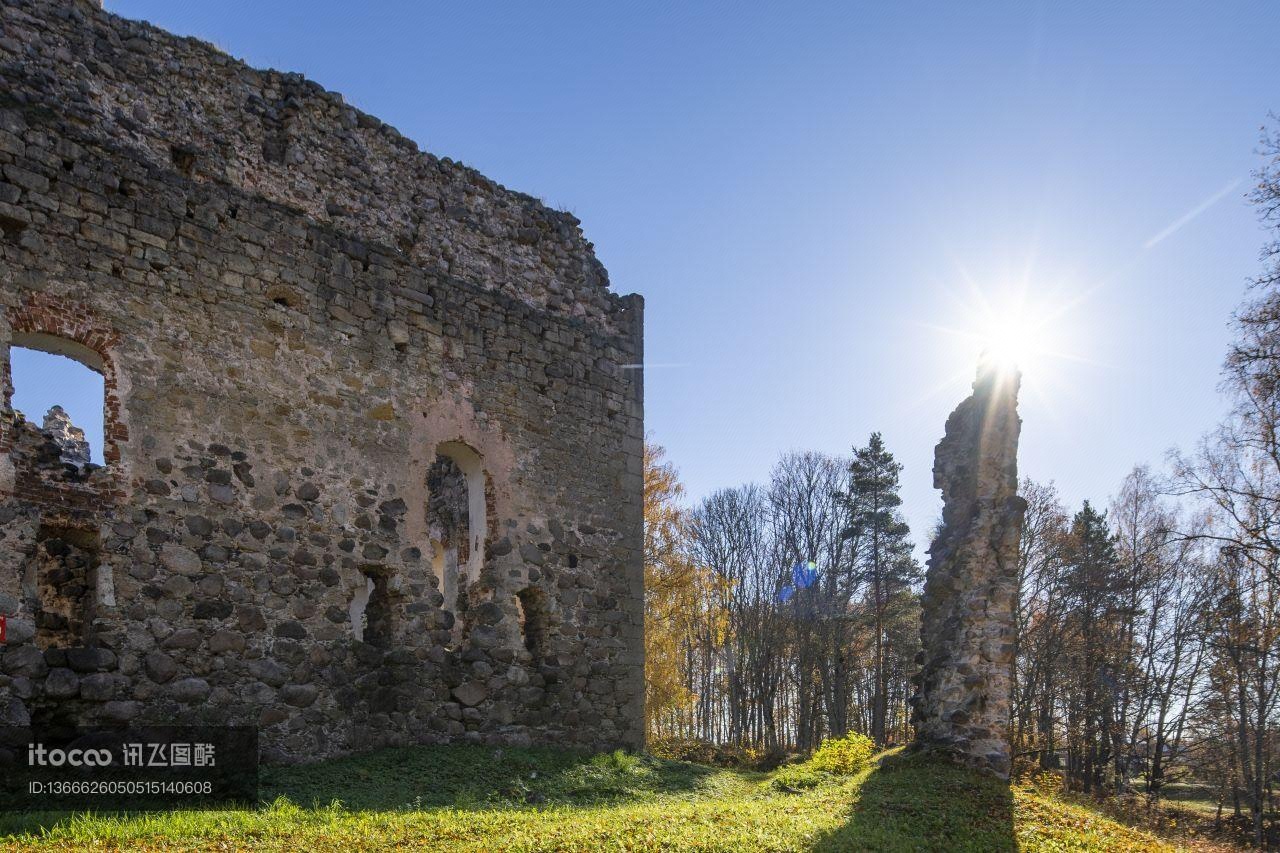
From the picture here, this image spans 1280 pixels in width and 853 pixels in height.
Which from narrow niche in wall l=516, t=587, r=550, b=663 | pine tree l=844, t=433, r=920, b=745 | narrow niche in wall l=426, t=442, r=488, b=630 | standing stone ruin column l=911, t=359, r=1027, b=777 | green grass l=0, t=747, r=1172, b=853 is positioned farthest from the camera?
pine tree l=844, t=433, r=920, b=745

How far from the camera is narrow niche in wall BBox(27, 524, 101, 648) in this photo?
778cm

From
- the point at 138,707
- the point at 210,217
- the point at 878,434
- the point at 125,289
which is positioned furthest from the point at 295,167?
the point at 878,434

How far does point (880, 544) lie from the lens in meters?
33.1

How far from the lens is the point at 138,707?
783 centimetres

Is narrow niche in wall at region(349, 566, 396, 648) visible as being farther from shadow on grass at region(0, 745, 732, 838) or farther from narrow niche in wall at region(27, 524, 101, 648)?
narrow niche in wall at region(27, 524, 101, 648)

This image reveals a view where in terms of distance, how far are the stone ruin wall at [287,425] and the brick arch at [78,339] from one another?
0.07ft

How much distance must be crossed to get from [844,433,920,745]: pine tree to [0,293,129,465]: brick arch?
26.6 metres

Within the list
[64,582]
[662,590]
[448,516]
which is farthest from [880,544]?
[64,582]

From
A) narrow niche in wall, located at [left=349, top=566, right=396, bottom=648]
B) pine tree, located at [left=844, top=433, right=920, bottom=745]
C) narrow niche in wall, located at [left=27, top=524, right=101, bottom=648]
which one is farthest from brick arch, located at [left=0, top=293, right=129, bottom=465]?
A: pine tree, located at [left=844, top=433, right=920, bottom=745]

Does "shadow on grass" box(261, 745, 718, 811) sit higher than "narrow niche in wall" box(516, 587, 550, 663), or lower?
lower

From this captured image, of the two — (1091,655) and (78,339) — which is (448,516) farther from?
(1091,655)

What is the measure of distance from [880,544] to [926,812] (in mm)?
26265

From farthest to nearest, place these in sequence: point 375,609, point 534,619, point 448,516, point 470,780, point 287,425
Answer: point 448,516, point 534,619, point 375,609, point 287,425, point 470,780

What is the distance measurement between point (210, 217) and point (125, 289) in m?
1.18
